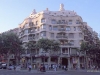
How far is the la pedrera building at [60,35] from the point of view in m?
71.6

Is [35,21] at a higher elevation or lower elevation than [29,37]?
higher

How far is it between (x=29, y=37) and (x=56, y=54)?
48.6ft

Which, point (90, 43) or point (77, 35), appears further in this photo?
point (77, 35)

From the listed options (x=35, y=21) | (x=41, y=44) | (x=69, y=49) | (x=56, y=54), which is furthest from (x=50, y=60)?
(x=35, y=21)

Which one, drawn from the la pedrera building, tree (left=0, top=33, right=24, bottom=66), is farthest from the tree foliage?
the la pedrera building

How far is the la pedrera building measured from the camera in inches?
2817

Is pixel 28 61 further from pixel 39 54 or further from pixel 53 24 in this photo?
pixel 53 24

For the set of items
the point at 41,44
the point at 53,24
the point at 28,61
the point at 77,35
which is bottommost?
the point at 28,61

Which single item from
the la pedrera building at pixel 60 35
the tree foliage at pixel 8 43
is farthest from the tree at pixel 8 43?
the la pedrera building at pixel 60 35

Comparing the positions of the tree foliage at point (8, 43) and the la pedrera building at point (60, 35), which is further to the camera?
the la pedrera building at point (60, 35)

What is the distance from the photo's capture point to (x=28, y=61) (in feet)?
254

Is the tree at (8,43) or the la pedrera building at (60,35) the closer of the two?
the tree at (8,43)

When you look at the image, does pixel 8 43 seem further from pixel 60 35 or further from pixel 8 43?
pixel 60 35

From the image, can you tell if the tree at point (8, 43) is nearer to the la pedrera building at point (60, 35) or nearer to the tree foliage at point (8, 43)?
the tree foliage at point (8, 43)
